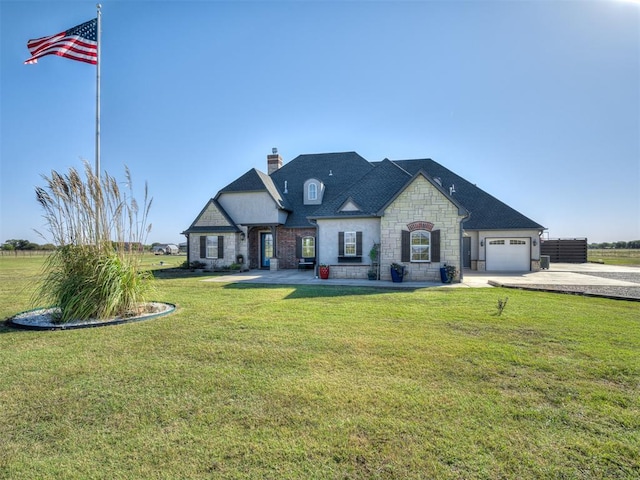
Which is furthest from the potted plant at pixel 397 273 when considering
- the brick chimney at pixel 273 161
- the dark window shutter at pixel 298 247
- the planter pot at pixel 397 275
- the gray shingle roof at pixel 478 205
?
the brick chimney at pixel 273 161

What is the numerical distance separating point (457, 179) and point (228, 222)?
16705 millimetres

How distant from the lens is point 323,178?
75.2 feet

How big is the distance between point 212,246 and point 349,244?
9.68 meters

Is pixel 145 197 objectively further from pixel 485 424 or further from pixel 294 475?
pixel 485 424

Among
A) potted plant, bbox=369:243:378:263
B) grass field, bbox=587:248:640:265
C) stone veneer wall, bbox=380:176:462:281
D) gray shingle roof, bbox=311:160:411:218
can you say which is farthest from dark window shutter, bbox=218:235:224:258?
grass field, bbox=587:248:640:265

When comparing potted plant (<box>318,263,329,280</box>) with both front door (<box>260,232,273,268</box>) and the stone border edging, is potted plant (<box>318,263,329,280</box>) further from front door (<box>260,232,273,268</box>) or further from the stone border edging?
the stone border edging

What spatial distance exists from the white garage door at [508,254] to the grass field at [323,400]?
13985 mm

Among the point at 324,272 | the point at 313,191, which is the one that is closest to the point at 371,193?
the point at 324,272

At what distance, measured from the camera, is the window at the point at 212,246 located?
66.4 feet

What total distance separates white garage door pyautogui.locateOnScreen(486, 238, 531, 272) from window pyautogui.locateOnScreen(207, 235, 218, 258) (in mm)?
17836

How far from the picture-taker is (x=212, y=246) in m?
20.3

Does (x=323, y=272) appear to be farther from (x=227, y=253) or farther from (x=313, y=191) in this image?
(x=313, y=191)

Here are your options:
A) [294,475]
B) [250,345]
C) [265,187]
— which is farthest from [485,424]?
[265,187]

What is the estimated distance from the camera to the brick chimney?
24545 millimetres
